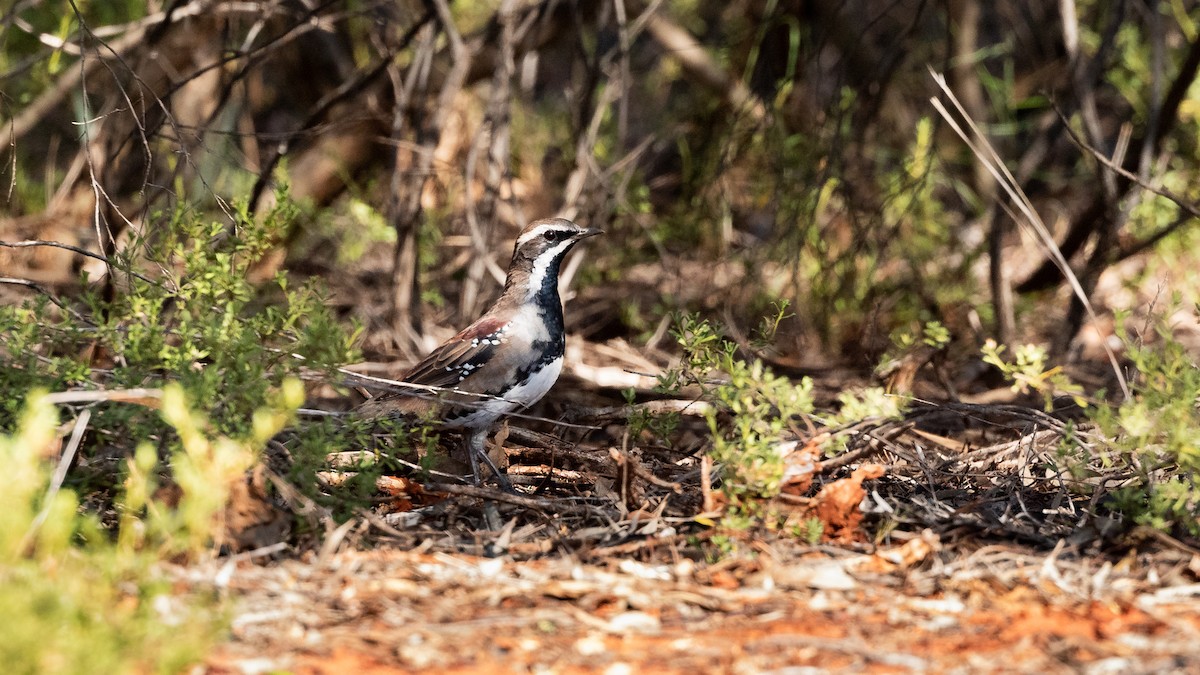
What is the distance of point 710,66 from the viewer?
29.8 ft

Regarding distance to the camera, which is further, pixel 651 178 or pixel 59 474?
pixel 651 178

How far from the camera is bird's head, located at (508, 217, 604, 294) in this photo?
20.5ft

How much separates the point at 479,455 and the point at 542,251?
1197 millimetres

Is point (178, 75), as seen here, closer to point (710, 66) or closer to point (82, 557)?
point (710, 66)

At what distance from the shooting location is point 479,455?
18.5 ft

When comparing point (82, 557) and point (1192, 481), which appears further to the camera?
point (1192, 481)

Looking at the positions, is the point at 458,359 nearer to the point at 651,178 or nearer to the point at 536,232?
the point at 536,232

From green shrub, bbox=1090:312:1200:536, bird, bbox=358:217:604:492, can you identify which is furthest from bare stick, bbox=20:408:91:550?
green shrub, bbox=1090:312:1200:536

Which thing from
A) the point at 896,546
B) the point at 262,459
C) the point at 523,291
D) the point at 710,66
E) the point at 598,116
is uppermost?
the point at 710,66

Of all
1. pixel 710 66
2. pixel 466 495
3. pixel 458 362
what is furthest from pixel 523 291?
pixel 710 66

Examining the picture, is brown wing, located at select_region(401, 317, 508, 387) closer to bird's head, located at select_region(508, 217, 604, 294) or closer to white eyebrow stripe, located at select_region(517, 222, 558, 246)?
bird's head, located at select_region(508, 217, 604, 294)

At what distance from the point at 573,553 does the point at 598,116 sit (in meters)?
3.92

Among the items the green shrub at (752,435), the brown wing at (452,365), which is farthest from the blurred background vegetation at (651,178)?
the green shrub at (752,435)

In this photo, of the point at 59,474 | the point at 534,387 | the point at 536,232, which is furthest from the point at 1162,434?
the point at 59,474
